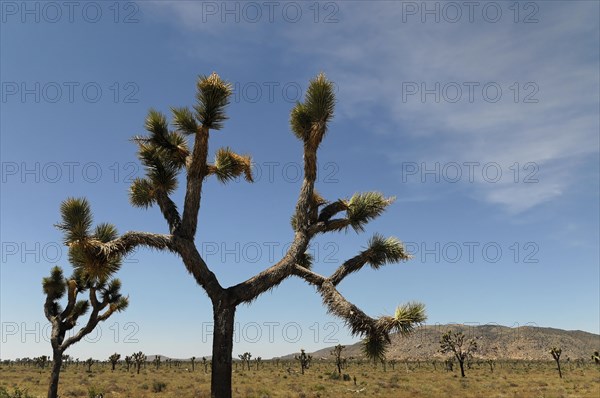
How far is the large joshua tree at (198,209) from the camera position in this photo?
880cm

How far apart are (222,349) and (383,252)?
416 cm

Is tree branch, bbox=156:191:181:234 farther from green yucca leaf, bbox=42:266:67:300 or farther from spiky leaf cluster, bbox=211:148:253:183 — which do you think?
green yucca leaf, bbox=42:266:67:300

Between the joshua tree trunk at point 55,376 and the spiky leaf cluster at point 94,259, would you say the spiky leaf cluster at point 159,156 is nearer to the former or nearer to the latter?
the spiky leaf cluster at point 94,259

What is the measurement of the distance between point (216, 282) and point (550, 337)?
574ft

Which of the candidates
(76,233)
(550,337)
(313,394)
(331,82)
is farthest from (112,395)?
(550,337)

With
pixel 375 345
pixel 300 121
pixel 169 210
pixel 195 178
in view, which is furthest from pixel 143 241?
pixel 375 345

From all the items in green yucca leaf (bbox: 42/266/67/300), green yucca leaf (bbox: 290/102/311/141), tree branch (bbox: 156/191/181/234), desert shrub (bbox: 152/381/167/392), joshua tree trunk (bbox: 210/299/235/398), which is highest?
green yucca leaf (bbox: 290/102/311/141)

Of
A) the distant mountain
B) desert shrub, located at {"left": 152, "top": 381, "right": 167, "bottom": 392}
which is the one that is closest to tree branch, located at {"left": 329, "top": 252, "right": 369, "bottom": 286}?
desert shrub, located at {"left": 152, "top": 381, "right": 167, "bottom": 392}

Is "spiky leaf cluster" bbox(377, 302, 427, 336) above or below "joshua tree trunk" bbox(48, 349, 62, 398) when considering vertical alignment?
above

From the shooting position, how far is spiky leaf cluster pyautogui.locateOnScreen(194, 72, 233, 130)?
945 centimetres

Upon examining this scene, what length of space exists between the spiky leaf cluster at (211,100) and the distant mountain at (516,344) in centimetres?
12813

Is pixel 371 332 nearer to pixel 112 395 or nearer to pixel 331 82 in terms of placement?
pixel 331 82

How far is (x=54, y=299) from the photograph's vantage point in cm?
1773

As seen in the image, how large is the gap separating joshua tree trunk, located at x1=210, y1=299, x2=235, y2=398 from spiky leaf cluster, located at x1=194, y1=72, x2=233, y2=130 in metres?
3.67
